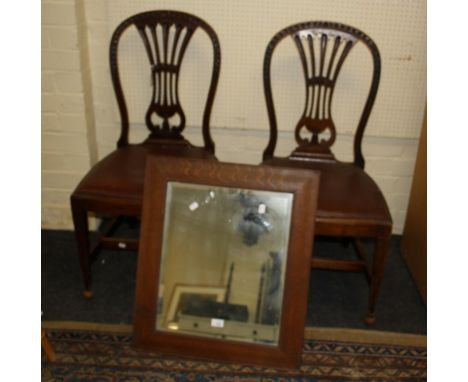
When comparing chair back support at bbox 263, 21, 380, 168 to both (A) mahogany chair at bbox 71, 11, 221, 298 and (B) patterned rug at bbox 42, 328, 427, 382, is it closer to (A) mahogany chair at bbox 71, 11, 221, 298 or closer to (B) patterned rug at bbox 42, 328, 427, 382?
(A) mahogany chair at bbox 71, 11, 221, 298

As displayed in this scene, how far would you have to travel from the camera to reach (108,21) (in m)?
2.15

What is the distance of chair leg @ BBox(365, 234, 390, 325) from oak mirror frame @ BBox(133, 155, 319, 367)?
10.7 inches

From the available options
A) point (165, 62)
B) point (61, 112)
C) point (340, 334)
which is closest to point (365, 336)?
point (340, 334)

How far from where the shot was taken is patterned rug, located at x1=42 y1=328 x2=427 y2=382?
5.65ft

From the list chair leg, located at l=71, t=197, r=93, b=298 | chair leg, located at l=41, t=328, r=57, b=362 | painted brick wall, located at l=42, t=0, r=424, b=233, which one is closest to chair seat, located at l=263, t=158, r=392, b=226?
painted brick wall, located at l=42, t=0, r=424, b=233

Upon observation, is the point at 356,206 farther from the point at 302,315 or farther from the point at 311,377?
the point at 311,377

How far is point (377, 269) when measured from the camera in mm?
1854

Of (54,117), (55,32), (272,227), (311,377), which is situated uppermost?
(55,32)

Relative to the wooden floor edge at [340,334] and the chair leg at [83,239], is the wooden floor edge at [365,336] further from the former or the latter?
the chair leg at [83,239]

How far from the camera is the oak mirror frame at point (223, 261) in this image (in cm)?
173

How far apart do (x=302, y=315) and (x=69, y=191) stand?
1.27 meters

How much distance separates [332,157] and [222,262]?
639mm

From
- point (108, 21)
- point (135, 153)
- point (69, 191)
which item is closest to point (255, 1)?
point (108, 21)

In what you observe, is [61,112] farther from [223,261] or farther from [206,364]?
[206,364]
